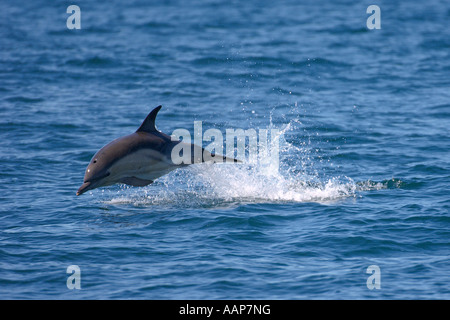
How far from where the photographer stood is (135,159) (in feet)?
40.8

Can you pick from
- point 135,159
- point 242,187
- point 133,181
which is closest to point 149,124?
point 135,159

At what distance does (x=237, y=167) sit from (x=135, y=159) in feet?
12.7

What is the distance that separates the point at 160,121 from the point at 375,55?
11.9 m

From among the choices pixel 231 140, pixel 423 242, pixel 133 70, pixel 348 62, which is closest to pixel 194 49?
pixel 133 70

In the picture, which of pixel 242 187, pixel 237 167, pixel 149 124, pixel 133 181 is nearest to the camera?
pixel 133 181

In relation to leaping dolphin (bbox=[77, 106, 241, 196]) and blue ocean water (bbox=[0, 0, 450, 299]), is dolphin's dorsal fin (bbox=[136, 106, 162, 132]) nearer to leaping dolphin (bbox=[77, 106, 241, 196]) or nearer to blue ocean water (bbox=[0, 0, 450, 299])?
leaping dolphin (bbox=[77, 106, 241, 196])

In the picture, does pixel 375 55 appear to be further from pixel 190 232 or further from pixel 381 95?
pixel 190 232

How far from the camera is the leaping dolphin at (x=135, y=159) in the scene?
Answer: 11969 millimetres

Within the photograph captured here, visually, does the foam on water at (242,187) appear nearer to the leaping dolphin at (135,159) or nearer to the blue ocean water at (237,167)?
the blue ocean water at (237,167)

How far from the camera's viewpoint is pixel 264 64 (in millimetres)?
27172

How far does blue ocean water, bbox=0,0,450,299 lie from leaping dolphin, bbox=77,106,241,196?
0.88 meters

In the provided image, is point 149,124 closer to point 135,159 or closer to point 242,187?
point 135,159

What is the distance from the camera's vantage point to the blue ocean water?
10.6 metres

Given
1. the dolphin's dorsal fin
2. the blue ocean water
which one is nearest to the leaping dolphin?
the dolphin's dorsal fin
